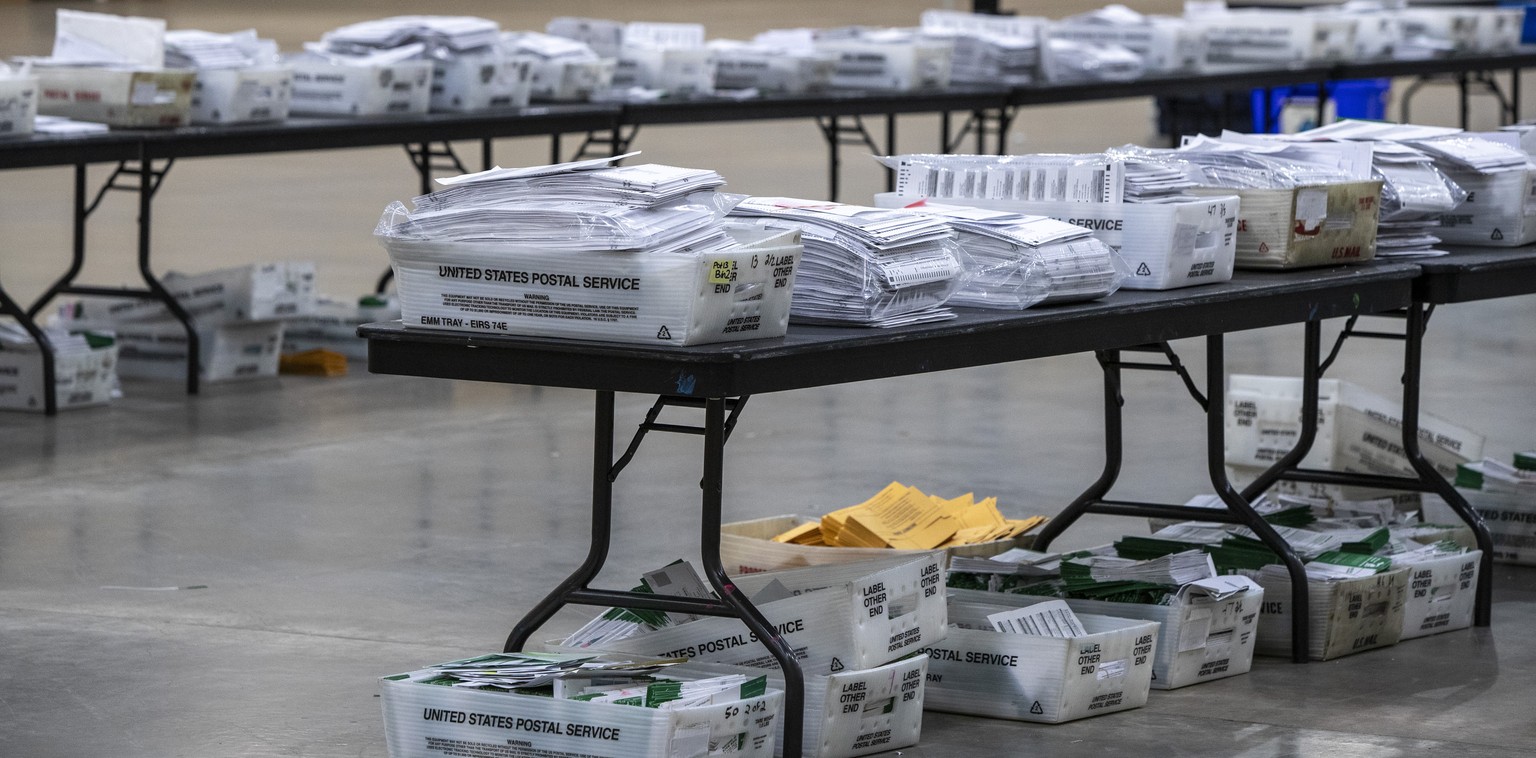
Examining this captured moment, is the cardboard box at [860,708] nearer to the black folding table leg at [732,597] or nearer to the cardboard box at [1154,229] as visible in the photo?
the black folding table leg at [732,597]

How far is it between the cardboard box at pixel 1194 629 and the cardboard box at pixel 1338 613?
0.55 feet

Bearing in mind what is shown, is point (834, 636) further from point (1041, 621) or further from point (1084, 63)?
point (1084, 63)

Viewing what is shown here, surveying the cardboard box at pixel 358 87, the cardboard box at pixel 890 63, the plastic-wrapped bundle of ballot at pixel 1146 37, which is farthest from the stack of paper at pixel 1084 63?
the cardboard box at pixel 358 87

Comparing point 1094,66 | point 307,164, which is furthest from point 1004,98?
point 307,164

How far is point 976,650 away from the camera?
3914 millimetres

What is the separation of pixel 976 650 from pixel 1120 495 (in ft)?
6.87

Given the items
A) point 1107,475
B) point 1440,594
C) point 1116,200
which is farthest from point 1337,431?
point 1116,200

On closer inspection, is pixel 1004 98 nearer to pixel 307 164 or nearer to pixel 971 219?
pixel 971 219

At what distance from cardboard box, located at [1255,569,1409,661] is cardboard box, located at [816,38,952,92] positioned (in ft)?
18.3

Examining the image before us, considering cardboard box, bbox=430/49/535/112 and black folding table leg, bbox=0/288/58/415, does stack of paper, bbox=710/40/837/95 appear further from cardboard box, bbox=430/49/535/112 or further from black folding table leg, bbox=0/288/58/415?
black folding table leg, bbox=0/288/58/415

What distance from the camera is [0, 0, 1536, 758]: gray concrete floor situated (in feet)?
12.8

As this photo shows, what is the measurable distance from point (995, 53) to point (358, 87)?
3.53m

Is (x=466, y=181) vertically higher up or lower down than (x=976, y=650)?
higher up

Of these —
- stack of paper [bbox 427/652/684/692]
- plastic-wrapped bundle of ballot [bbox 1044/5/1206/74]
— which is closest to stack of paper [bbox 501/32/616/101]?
plastic-wrapped bundle of ballot [bbox 1044/5/1206/74]
